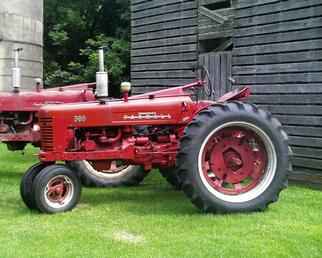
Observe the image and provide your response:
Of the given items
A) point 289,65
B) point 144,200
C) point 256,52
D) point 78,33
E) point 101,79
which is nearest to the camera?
point 101,79

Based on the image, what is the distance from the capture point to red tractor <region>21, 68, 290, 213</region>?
6414 millimetres

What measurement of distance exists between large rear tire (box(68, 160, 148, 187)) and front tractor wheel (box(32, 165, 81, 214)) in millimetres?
1731

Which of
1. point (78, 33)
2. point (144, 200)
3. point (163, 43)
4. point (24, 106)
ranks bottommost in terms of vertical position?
point (144, 200)

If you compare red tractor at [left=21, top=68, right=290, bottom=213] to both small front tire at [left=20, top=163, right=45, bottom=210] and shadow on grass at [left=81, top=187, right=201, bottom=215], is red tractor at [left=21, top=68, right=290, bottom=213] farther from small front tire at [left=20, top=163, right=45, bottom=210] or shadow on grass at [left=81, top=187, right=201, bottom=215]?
shadow on grass at [left=81, top=187, right=201, bottom=215]

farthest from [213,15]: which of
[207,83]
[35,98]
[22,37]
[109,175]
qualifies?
[22,37]

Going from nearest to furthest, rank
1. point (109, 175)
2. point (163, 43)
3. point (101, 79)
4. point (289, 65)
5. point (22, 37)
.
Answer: point (101, 79) < point (109, 175) < point (289, 65) < point (163, 43) < point (22, 37)

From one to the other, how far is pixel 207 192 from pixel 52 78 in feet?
55.8

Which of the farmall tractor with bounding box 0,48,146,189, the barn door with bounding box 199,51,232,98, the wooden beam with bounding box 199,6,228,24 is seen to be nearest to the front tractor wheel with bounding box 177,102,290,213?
the farmall tractor with bounding box 0,48,146,189

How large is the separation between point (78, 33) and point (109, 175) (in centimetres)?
1722

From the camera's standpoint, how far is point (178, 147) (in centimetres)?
667

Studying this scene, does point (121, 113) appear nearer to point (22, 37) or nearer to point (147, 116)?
point (147, 116)

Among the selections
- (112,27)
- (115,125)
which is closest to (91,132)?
(115,125)

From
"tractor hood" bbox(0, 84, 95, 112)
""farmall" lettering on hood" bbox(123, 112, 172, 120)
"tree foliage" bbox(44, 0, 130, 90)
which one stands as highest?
"tree foliage" bbox(44, 0, 130, 90)

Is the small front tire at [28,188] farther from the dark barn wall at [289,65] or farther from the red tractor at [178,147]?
the dark barn wall at [289,65]
